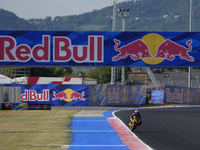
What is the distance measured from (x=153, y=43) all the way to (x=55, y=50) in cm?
913

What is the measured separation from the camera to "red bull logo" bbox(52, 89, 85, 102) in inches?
2047

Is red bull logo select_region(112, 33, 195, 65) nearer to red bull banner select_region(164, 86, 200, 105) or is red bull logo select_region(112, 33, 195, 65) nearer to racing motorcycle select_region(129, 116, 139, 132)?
racing motorcycle select_region(129, 116, 139, 132)

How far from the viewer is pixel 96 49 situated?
128 ft

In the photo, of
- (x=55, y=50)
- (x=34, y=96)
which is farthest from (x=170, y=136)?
(x=34, y=96)

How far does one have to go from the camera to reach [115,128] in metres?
27.9

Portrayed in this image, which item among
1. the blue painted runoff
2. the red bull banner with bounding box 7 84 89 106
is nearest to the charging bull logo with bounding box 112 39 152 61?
the blue painted runoff

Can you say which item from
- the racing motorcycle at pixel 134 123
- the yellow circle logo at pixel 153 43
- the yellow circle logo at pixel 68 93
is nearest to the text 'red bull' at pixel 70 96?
the yellow circle logo at pixel 68 93

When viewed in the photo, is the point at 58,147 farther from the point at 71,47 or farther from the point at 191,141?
the point at 71,47

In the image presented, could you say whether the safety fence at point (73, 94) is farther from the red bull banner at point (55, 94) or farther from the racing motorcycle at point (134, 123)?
the racing motorcycle at point (134, 123)

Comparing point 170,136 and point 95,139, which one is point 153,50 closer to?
point 170,136

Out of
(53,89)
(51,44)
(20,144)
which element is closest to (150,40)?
(51,44)

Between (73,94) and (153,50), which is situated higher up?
(153,50)

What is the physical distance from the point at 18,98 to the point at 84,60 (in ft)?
44.2

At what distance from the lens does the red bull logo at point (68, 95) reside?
5200cm
